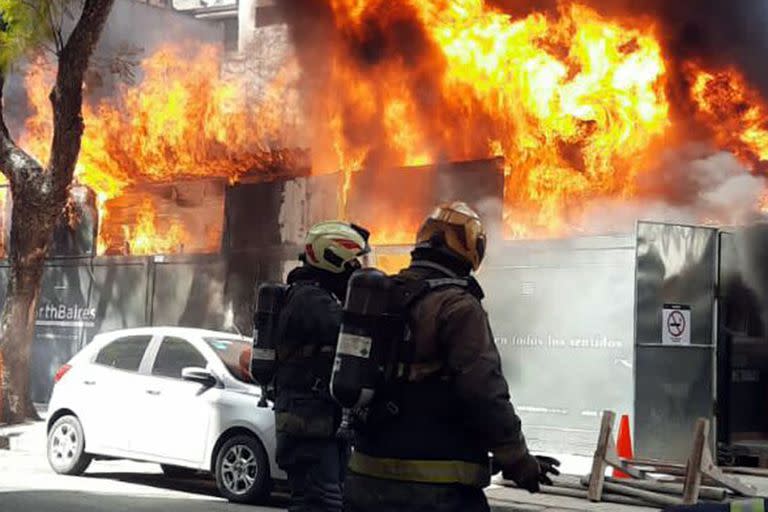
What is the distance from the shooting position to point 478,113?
18.0m

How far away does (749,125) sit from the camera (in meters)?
17.0

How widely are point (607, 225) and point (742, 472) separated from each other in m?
6.29

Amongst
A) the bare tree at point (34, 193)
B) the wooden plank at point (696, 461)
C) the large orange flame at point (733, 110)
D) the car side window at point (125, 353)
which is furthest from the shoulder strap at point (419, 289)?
the large orange flame at point (733, 110)

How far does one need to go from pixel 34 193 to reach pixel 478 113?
6.91 m

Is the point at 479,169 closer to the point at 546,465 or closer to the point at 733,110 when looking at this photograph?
the point at 733,110

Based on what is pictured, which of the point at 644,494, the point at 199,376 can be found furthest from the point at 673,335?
the point at 199,376

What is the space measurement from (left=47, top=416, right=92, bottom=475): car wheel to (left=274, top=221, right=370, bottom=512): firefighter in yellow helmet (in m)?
6.02

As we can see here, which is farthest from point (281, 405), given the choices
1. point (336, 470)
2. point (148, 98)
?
point (148, 98)

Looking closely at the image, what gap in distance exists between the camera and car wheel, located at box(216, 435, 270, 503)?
956 cm

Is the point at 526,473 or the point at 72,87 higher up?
the point at 72,87

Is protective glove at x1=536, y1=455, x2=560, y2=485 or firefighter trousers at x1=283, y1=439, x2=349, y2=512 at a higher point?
protective glove at x1=536, y1=455, x2=560, y2=485

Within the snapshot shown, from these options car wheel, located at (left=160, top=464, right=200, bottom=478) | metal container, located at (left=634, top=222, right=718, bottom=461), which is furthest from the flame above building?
car wheel, located at (left=160, top=464, right=200, bottom=478)

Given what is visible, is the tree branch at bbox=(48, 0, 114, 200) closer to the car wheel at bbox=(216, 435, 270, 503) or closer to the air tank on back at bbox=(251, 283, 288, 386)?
the car wheel at bbox=(216, 435, 270, 503)

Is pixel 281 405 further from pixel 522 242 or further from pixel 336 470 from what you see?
pixel 522 242
